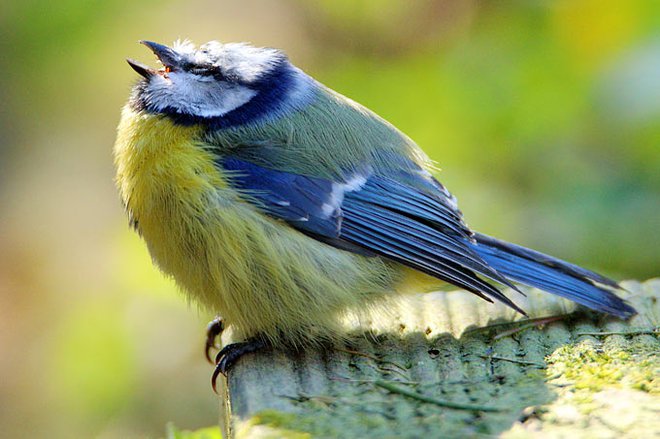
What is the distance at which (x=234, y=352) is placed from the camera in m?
2.39

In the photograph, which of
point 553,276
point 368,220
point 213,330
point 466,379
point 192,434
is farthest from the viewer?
point 213,330

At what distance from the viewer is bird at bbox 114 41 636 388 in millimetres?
2414

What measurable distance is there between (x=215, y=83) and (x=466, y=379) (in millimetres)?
1225

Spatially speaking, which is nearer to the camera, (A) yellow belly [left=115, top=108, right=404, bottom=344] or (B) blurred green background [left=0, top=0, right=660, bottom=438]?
(A) yellow belly [left=115, top=108, right=404, bottom=344]

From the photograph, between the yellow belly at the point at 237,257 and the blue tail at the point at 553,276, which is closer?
the yellow belly at the point at 237,257

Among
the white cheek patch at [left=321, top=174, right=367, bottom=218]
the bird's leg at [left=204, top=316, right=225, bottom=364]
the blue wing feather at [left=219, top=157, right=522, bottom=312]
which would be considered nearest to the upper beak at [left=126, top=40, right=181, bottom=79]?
the blue wing feather at [left=219, top=157, right=522, bottom=312]

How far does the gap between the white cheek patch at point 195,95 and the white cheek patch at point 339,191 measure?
1.36 feet

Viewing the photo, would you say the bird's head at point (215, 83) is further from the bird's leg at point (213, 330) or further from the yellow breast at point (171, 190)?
the bird's leg at point (213, 330)

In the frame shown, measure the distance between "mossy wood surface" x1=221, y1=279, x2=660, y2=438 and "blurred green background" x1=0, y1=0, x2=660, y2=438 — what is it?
3.48 feet

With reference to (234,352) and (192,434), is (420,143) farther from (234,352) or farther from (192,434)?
(192,434)

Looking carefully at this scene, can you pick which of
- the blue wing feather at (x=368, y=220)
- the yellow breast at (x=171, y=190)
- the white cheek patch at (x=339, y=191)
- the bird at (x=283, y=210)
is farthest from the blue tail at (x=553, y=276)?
the yellow breast at (x=171, y=190)

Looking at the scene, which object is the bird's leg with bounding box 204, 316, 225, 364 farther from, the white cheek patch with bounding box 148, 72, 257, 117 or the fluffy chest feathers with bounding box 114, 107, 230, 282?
the white cheek patch with bounding box 148, 72, 257, 117

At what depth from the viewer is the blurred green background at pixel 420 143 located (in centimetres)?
369

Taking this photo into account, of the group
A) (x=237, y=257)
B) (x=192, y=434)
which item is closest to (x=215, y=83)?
(x=237, y=257)
